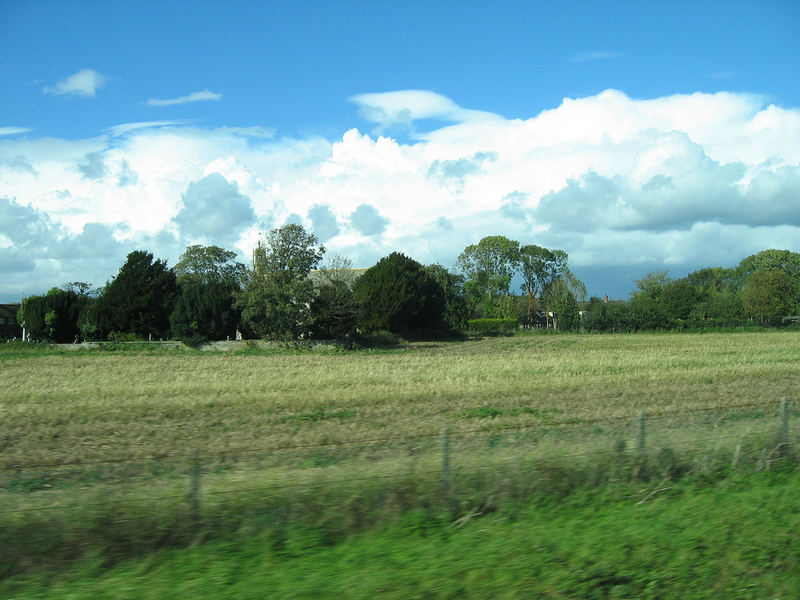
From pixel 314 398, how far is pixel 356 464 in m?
12.0

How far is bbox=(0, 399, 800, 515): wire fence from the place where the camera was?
7480 mm

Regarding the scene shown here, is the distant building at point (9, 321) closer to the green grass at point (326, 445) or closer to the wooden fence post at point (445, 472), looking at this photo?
the green grass at point (326, 445)

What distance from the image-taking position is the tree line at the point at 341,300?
49.7 meters

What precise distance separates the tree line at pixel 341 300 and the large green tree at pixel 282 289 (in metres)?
0.08

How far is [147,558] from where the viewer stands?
677 cm

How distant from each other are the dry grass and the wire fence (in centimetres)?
231

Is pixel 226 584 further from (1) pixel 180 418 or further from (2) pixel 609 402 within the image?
(2) pixel 609 402

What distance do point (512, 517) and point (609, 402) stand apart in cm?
1310

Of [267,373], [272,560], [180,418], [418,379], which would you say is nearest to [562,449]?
Answer: [272,560]

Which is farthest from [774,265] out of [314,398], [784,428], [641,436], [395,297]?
[641,436]

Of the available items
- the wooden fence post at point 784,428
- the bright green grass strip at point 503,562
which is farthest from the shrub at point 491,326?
the bright green grass strip at point 503,562

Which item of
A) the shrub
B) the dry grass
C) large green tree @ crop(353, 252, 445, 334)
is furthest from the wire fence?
the shrub

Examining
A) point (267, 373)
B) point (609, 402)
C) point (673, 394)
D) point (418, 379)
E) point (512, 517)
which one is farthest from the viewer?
point (267, 373)

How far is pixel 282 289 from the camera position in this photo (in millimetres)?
47906
